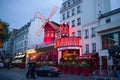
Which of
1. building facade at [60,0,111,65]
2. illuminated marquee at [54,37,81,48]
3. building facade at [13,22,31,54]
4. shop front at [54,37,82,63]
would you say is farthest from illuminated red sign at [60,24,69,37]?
building facade at [13,22,31,54]

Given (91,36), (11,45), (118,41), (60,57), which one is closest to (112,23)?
(118,41)

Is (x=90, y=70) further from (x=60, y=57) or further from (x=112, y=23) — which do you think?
(x=60, y=57)

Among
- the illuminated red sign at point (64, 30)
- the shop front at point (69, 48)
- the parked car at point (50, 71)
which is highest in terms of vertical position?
the illuminated red sign at point (64, 30)

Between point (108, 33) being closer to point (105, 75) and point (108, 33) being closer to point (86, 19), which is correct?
point (86, 19)

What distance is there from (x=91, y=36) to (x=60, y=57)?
7.88 m

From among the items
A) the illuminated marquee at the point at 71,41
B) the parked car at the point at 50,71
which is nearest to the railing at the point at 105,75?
the parked car at the point at 50,71

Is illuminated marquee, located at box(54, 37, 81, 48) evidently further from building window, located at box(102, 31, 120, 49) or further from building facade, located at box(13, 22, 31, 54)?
building facade, located at box(13, 22, 31, 54)

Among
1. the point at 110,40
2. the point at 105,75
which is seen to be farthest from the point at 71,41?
the point at 105,75

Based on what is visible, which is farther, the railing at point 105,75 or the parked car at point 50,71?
the parked car at point 50,71

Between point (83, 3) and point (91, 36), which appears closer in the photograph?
point (91, 36)

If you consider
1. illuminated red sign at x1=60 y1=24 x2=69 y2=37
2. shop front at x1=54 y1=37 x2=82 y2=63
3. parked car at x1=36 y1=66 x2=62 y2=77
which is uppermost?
illuminated red sign at x1=60 y1=24 x2=69 y2=37

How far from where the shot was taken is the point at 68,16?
41.6 m

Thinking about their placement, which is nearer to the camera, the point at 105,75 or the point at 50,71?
the point at 105,75

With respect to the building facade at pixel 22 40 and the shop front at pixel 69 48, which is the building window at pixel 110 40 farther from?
the building facade at pixel 22 40
